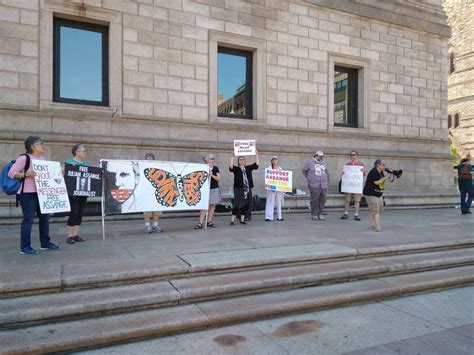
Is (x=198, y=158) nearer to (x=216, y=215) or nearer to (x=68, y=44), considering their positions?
(x=216, y=215)

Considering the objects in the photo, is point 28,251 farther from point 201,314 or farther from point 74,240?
point 201,314

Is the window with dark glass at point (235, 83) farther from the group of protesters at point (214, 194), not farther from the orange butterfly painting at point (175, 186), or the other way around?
the orange butterfly painting at point (175, 186)

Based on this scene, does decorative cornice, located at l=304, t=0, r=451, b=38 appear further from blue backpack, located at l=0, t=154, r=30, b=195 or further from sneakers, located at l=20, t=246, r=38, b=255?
sneakers, located at l=20, t=246, r=38, b=255

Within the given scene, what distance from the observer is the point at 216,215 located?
11.9m

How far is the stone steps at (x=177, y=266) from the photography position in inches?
186

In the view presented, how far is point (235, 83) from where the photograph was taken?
13844mm

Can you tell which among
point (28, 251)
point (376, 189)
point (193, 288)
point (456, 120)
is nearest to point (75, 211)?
point (28, 251)

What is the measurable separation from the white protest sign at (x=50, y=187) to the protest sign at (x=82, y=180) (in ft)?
0.69

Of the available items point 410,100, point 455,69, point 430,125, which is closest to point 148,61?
point 410,100

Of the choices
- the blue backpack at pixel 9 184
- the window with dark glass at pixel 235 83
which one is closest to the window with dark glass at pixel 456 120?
the window with dark glass at pixel 235 83

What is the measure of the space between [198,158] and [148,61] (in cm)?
328

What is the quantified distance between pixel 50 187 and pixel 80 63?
6.26 metres

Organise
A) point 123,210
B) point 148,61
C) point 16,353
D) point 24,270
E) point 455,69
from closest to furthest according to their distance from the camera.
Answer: point 16,353 < point 24,270 < point 123,210 < point 148,61 < point 455,69

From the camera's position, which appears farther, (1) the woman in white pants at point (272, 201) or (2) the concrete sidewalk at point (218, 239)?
(1) the woman in white pants at point (272, 201)
